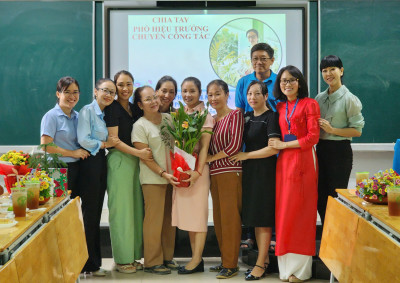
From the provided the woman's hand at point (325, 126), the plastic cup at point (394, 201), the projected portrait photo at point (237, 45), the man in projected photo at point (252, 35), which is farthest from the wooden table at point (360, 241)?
the man in projected photo at point (252, 35)

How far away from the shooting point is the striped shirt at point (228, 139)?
4102 mm

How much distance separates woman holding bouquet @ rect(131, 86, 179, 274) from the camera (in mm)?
4194

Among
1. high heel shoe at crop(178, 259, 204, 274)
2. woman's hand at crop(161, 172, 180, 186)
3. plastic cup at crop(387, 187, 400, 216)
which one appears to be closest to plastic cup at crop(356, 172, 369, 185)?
plastic cup at crop(387, 187, 400, 216)

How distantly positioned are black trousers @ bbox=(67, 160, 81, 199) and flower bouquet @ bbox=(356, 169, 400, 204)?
2.22 meters

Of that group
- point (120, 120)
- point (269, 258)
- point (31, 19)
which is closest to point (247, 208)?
point (269, 258)

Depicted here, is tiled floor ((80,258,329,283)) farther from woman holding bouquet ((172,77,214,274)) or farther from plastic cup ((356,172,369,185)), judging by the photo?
plastic cup ((356,172,369,185))

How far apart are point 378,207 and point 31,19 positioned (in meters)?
4.51

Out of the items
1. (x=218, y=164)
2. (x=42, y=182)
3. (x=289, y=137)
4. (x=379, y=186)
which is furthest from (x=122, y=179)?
(x=379, y=186)

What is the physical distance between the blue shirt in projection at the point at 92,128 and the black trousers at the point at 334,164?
1745 mm

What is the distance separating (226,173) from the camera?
4145 millimetres

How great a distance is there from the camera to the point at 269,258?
4.30 meters

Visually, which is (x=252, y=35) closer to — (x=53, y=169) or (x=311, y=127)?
(x=311, y=127)

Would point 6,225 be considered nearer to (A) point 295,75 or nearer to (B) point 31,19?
(A) point 295,75

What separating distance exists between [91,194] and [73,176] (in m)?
0.20
